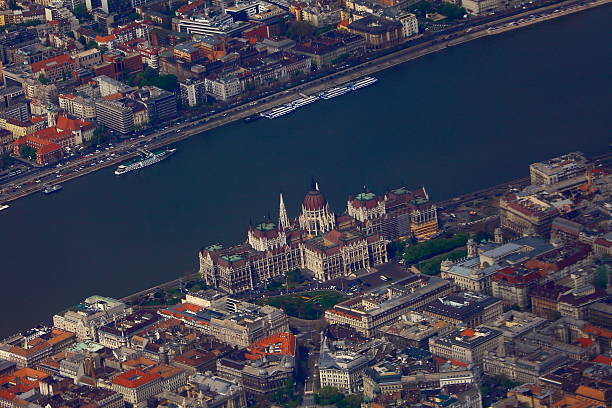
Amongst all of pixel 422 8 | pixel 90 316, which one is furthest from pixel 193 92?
pixel 90 316

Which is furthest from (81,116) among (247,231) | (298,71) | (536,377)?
(536,377)

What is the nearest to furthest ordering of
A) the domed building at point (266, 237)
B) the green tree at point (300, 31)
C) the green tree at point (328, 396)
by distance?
1. the green tree at point (328, 396)
2. the domed building at point (266, 237)
3. the green tree at point (300, 31)

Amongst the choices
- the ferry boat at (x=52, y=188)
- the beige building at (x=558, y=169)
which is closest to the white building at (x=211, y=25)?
the ferry boat at (x=52, y=188)

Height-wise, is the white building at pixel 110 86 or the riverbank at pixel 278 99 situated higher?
the white building at pixel 110 86

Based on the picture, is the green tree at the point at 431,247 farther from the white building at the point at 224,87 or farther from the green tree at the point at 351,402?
the white building at the point at 224,87

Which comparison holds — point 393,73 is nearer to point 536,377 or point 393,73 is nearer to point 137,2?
point 137,2

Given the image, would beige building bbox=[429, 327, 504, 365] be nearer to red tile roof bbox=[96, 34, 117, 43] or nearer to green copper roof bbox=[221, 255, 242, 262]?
green copper roof bbox=[221, 255, 242, 262]

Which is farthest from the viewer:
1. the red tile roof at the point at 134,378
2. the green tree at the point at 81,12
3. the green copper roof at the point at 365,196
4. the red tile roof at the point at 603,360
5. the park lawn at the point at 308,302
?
the green tree at the point at 81,12
